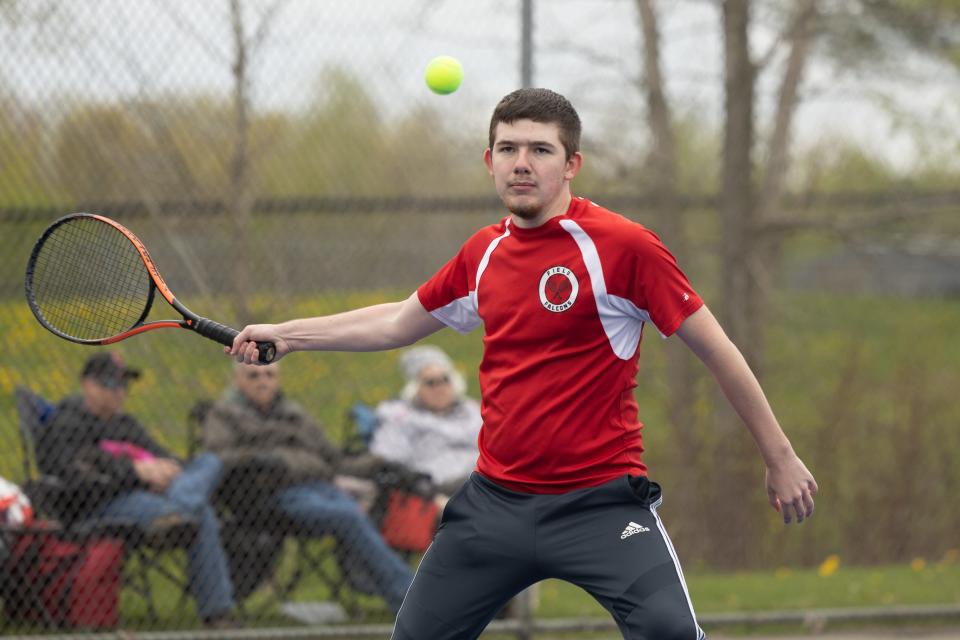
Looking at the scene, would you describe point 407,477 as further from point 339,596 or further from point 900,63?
point 900,63

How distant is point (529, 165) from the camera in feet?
10.8

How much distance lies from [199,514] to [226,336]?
2158mm

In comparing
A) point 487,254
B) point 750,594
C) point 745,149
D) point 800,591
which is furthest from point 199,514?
point 745,149

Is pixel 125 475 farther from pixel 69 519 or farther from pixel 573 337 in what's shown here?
pixel 573 337

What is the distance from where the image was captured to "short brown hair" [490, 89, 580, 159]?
3.31 meters

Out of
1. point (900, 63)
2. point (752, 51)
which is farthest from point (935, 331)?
point (752, 51)

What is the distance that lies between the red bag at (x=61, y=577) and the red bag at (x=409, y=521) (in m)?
1.26

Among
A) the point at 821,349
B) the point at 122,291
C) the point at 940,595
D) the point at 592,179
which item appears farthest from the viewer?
the point at 821,349

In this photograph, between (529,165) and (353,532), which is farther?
(353,532)

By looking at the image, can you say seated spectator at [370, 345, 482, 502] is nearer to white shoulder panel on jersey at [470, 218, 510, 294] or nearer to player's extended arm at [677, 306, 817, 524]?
white shoulder panel on jersey at [470, 218, 510, 294]

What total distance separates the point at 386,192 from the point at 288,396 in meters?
1.11

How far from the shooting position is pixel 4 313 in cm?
551

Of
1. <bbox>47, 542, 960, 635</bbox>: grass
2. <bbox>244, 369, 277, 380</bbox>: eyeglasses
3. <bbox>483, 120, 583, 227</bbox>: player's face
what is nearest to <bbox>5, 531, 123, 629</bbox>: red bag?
<bbox>47, 542, 960, 635</bbox>: grass

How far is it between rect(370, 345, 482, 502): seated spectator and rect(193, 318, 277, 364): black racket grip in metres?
2.55
